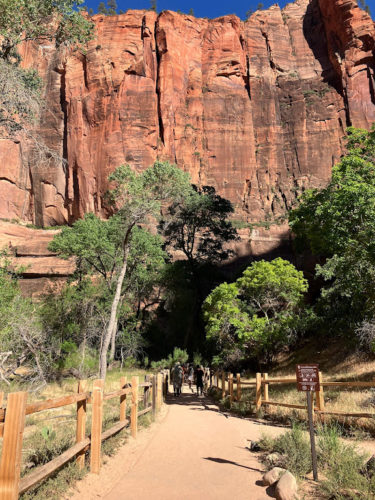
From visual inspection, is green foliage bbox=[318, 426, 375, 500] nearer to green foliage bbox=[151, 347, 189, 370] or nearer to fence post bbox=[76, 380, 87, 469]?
fence post bbox=[76, 380, 87, 469]

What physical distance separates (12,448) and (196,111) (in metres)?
61.5

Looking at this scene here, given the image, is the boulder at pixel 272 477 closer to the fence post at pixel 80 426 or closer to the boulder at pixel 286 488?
the boulder at pixel 286 488

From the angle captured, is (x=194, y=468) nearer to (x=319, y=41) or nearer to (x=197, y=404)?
(x=197, y=404)

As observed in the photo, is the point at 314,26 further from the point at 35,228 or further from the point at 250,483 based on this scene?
the point at 250,483

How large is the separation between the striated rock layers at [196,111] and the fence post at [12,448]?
48.5 metres

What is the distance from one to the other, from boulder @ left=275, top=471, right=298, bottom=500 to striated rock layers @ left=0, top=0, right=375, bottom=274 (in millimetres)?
48086

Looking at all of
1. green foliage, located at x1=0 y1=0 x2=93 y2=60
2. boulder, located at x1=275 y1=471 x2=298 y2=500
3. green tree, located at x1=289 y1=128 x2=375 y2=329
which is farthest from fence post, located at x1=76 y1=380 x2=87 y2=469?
green foliage, located at x1=0 y1=0 x2=93 y2=60

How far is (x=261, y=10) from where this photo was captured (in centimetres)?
7081

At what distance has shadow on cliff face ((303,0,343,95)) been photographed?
60491mm

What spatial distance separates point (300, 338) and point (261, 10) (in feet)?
228

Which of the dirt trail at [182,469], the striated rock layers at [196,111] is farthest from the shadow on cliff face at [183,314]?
the dirt trail at [182,469]

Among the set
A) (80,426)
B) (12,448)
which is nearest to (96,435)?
(80,426)

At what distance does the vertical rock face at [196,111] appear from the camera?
5331 cm

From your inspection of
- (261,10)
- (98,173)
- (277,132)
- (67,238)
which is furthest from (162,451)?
(261,10)
